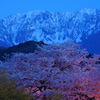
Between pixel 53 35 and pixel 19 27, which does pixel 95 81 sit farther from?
pixel 19 27

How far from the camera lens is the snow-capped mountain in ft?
178

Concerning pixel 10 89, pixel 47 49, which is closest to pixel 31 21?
pixel 47 49

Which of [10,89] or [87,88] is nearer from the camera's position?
[10,89]

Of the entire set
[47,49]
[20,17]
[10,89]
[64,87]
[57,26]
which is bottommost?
[10,89]

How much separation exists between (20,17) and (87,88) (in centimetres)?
5894

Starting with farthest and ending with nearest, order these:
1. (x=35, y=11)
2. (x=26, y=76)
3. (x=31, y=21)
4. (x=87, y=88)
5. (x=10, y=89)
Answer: (x=35, y=11) < (x=31, y=21) < (x=26, y=76) < (x=87, y=88) < (x=10, y=89)

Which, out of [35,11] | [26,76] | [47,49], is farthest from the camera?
[35,11]

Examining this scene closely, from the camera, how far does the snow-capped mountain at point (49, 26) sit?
54.2m

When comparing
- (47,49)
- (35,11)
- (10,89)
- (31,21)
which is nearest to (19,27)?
(31,21)

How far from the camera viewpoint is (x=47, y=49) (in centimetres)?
814

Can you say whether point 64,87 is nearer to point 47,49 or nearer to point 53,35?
point 47,49

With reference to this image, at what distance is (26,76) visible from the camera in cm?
596

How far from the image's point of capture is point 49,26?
58.3m

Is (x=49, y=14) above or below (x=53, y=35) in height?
above
